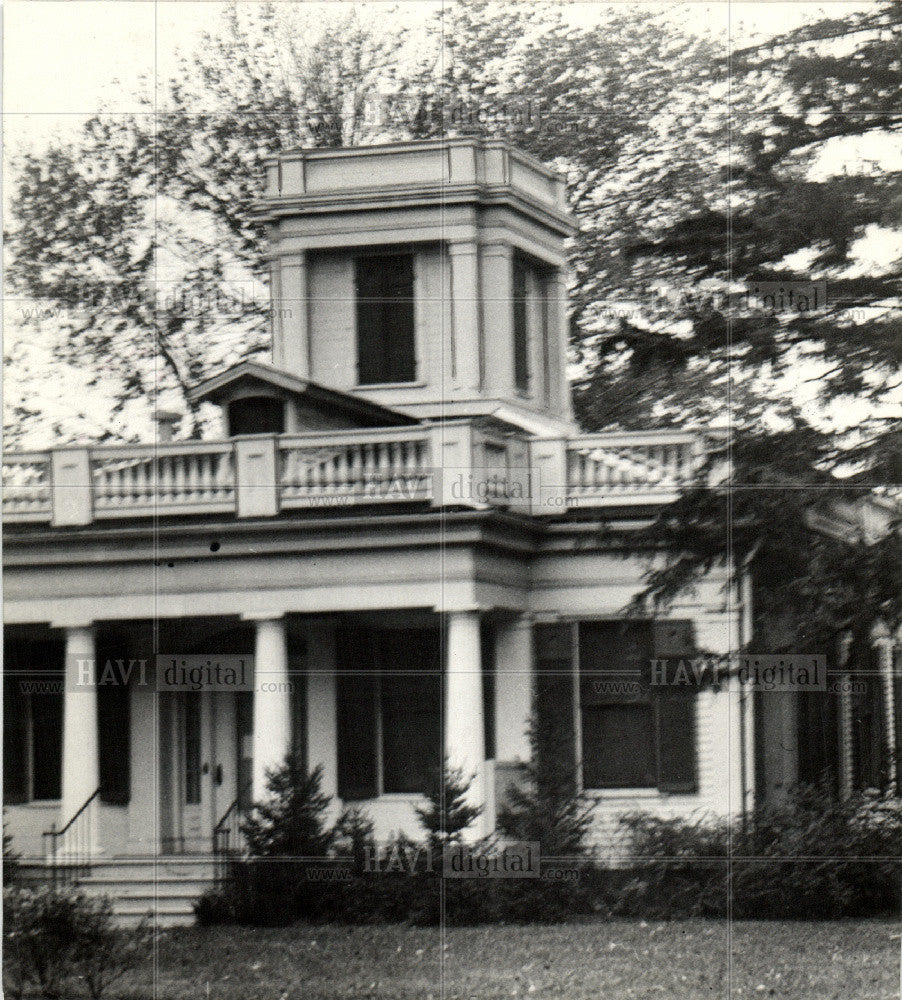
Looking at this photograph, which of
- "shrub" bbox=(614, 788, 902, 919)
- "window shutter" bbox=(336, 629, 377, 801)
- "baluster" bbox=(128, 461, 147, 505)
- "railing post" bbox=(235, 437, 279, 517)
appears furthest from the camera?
"baluster" bbox=(128, 461, 147, 505)

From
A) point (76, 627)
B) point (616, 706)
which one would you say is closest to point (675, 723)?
point (616, 706)

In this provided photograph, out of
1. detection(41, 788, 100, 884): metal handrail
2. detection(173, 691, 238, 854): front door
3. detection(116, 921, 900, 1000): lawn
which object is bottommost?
detection(116, 921, 900, 1000): lawn

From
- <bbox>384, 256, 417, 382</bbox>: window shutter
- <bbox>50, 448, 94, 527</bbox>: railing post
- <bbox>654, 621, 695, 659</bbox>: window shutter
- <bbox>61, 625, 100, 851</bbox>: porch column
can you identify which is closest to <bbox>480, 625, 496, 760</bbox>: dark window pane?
<bbox>654, 621, 695, 659</bbox>: window shutter

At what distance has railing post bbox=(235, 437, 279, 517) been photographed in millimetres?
9023

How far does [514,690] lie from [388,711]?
817 mm

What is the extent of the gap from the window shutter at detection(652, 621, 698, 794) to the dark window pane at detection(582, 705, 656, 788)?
0.08 m

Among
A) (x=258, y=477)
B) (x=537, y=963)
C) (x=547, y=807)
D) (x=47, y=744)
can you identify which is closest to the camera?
(x=537, y=963)

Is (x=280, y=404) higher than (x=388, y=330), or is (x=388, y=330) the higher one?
(x=388, y=330)

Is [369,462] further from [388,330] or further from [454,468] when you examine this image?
[388,330]

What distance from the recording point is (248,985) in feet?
28.8

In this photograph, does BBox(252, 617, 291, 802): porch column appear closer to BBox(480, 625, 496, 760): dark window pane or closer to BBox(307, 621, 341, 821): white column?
BBox(307, 621, 341, 821): white column

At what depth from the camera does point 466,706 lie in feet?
29.0

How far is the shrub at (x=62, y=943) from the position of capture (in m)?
8.95

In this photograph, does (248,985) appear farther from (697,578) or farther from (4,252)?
(4,252)
